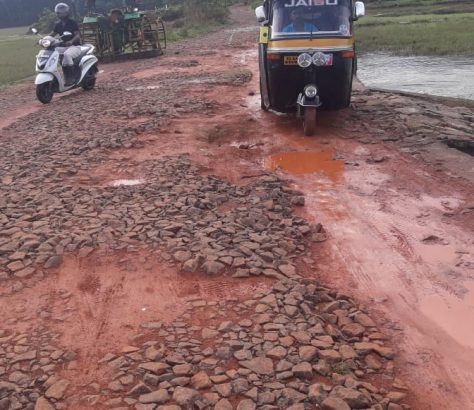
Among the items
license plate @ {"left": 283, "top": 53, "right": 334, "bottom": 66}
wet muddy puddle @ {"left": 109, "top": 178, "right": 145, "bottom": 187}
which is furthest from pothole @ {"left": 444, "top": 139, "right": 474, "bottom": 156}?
wet muddy puddle @ {"left": 109, "top": 178, "right": 145, "bottom": 187}

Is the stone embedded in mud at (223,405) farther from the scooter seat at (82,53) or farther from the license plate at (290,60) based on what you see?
the scooter seat at (82,53)

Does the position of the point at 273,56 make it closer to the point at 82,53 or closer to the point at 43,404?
the point at 82,53

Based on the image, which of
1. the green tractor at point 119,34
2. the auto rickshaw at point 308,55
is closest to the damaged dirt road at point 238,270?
the auto rickshaw at point 308,55

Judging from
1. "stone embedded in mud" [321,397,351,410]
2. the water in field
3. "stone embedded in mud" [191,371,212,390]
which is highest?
"stone embedded in mud" [191,371,212,390]

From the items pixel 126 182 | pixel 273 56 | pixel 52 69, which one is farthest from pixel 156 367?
pixel 52 69

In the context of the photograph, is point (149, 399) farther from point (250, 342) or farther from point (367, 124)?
point (367, 124)

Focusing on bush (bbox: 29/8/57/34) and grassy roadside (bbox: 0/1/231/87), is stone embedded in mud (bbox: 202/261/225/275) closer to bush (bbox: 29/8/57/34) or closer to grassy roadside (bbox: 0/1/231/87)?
grassy roadside (bbox: 0/1/231/87)

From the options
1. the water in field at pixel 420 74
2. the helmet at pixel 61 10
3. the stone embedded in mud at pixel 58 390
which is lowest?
the water in field at pixel 420 74

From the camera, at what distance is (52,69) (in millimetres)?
11969

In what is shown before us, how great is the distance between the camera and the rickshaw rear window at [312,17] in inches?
349

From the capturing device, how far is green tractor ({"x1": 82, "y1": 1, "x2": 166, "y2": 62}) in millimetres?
20000

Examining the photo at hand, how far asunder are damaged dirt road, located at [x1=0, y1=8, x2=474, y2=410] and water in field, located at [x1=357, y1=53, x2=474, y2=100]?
5597 millimetres

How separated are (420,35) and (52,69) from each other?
53.8ft

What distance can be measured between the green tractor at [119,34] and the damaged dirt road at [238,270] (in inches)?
496
